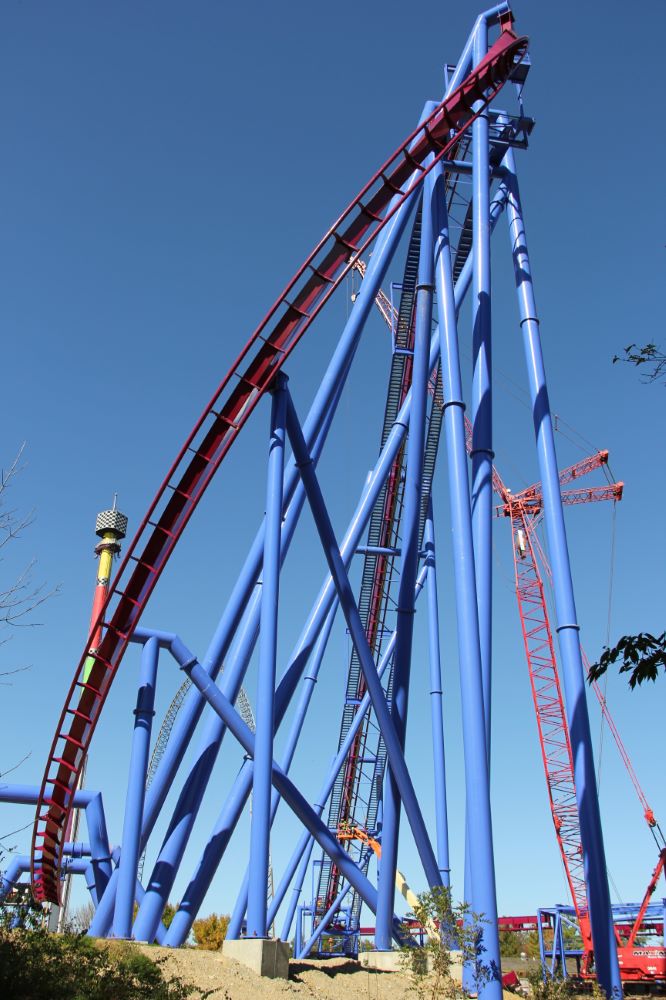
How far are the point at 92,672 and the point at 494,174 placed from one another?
9966 mm

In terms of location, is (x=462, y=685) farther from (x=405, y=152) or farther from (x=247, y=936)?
(x=405, y=152)

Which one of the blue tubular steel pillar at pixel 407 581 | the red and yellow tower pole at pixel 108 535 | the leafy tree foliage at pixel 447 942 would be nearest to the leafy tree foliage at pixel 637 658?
the leafy tree foliage at pixel 447 942

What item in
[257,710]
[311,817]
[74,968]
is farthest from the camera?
[311,817]

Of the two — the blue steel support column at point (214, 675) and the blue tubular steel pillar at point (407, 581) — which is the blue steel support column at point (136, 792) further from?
the blue tubular steel pillar at point (407, 581)

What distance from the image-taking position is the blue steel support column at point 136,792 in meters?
10.6

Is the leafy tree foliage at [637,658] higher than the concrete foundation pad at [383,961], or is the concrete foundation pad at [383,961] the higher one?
the leafy tree foliage at [637,658]

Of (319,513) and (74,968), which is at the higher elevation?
(319,513)

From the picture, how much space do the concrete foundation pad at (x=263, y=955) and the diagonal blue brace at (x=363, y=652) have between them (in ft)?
6.96

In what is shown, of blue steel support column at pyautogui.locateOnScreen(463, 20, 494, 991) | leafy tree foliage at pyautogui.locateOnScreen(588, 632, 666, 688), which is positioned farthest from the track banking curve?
leafy tree foliage at pyautogui.locateOnScreen(588, 632, 666, 688)

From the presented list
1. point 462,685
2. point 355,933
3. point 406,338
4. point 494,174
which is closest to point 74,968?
point 462,685

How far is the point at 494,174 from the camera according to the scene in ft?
47.4

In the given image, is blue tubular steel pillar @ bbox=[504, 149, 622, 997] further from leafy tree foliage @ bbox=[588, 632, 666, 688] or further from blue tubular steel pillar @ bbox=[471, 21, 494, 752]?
leafy tree foliage @ bbox=[588, 632, 666, 688]

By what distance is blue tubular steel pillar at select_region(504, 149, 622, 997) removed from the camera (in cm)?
984

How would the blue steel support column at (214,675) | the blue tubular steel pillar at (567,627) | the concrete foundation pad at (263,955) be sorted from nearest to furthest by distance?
the concrete foundation pad at (263,955) < the blue tubular steel pillar at (567,627) < the blue steel support column at (214,675)
